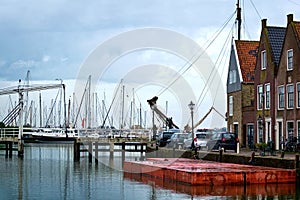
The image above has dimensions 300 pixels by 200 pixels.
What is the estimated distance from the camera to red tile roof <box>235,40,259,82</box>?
6131cm

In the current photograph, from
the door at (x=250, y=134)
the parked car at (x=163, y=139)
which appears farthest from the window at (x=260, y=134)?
the parked car at (x=163, y=139)

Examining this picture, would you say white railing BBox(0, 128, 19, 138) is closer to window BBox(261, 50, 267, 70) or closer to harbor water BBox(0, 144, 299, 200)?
harbor water BBox(0, 144, 299, 200)

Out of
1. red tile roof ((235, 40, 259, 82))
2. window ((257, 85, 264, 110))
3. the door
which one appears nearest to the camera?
window ((257, 85, 264, 110))

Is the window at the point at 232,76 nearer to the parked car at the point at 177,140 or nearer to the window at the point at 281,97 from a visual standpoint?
the parked car at the point at 177,140

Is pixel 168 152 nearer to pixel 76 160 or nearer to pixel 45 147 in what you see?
pixel 76 160

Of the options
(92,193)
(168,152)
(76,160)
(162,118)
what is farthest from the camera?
(162,118)

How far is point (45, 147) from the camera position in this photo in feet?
373

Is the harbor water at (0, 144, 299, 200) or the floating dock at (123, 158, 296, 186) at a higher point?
the floating dock at (123, 158, 296, 186)

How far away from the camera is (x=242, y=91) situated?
6081cm

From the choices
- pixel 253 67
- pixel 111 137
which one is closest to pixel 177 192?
pixel 253 67

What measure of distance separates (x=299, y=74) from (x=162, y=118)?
1821 inches

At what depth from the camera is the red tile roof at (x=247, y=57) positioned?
61312 mm

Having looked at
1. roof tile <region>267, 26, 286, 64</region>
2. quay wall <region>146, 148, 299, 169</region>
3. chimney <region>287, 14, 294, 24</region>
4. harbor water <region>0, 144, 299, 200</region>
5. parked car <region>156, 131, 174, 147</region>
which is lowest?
harbor water <region>0, 144, 299, 200</region>

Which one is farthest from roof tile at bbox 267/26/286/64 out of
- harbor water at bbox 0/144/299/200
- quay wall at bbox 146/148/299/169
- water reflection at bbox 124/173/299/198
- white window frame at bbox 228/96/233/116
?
water reflection at bbox 124/173/299/198
